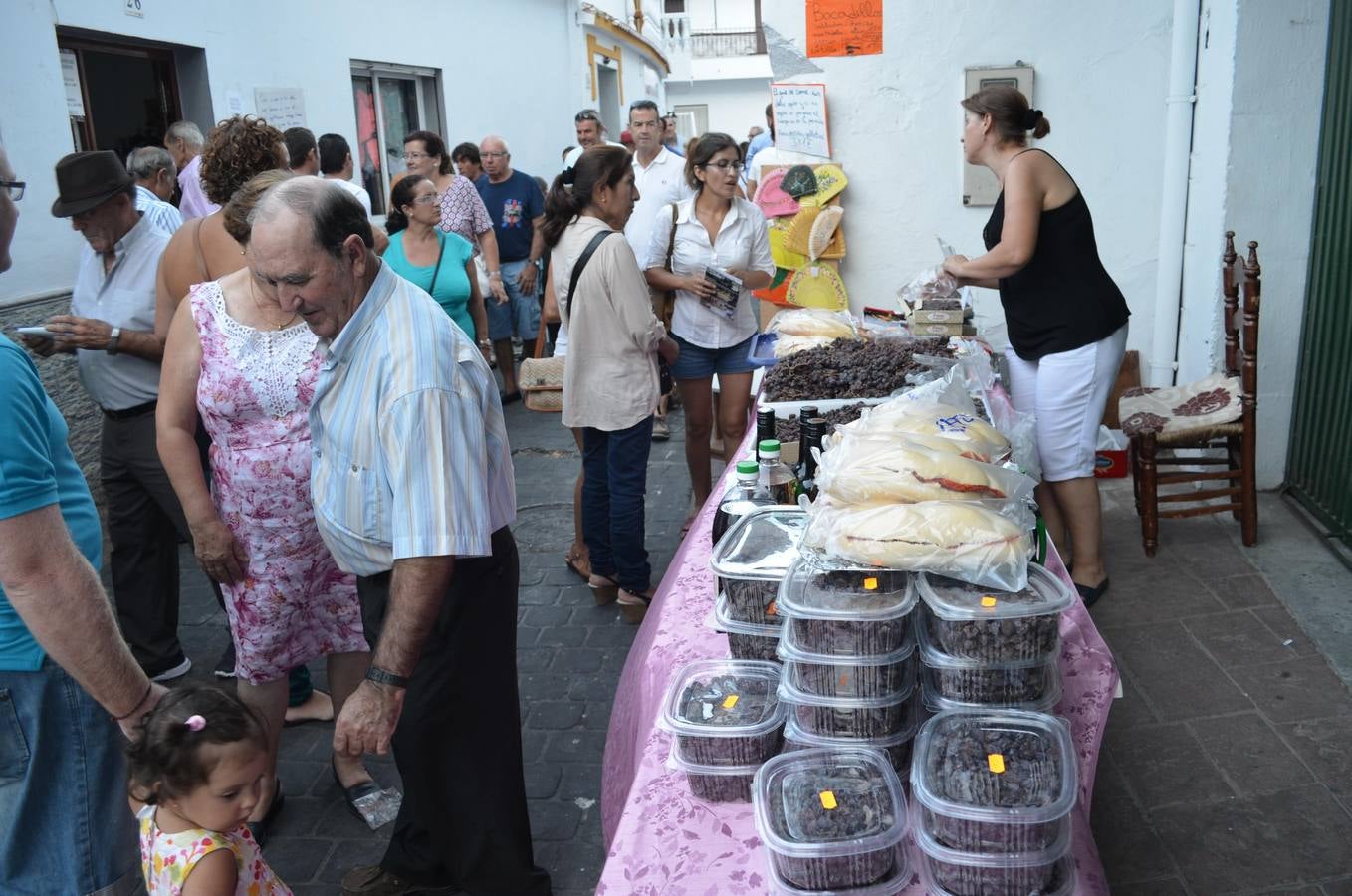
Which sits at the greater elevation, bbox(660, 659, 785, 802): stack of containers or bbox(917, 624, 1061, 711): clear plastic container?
bbox(917, 624, 1061, 711): clear plastic container

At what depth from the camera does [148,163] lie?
5.85 metres

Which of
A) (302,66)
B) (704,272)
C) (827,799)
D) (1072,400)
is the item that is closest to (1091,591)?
(1072,400)

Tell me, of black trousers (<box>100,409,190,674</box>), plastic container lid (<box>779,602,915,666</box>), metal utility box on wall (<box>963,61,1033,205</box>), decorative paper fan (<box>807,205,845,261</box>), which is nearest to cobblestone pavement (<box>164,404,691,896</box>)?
black trousers (<box>100,409,190,674</box>)

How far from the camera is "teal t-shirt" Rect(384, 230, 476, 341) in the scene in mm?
6199

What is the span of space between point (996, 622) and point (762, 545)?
1.89ft

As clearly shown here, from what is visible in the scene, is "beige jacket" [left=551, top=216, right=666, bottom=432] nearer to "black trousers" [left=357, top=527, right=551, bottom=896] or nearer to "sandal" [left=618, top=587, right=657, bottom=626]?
"sandal" [left=618, top=587, right=657, bottom=626]

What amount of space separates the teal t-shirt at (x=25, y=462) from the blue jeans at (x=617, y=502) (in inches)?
106

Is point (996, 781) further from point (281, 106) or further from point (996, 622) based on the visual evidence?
point (281, 106)

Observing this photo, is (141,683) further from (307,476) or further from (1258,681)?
(1258,681)

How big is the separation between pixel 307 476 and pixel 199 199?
14.6ft

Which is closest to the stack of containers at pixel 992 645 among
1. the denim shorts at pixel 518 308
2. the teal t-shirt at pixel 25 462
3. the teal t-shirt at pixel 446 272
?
the teal t-shirt at pixel 25 462

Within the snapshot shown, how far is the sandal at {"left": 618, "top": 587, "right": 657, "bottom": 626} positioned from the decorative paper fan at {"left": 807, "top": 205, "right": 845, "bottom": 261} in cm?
281

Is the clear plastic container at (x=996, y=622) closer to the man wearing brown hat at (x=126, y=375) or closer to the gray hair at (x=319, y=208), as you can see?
the gray hair at (x=319, y=208)

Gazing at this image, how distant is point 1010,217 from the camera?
4.22 m
